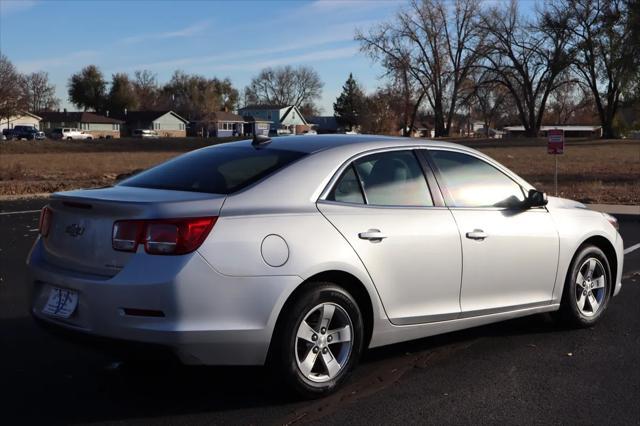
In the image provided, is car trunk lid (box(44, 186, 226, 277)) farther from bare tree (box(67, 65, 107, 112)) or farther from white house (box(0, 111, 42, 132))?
bare tree (box(67, 65, 107, 112))

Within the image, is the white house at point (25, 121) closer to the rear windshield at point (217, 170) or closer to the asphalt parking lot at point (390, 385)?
the rear windshield at point (217, 170)

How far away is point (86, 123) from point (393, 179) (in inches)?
4484

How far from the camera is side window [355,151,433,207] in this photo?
16.1ft

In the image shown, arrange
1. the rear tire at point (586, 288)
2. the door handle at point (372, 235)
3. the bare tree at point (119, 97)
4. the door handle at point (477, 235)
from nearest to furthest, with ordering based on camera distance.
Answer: the door handle at point (372, 235)
the door handle at point (477, 235)
the rear tire at point (586, 288)
the bare tree at point (119, 97)

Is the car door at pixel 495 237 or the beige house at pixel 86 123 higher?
the beige house at pixel 86 123

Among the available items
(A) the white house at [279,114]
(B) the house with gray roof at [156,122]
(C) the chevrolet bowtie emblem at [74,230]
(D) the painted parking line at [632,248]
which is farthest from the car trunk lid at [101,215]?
(A) the white house at [279,114]

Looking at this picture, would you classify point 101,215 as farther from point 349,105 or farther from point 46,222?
point 349,105

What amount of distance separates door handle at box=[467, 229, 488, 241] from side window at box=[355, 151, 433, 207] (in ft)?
1.17

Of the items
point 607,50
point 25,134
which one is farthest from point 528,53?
point 25,134

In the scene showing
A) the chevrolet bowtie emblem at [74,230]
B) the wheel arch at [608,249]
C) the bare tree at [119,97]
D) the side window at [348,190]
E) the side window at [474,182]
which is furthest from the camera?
the bare tree at [119,97]

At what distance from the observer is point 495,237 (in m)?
5.31

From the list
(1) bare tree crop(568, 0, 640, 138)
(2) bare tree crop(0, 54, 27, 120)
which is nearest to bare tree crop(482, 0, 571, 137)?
(1) bare tree crop(568, 0, 640, 138)

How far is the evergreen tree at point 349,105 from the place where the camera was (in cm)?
11175

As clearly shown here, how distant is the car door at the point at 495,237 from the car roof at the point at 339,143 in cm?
20
